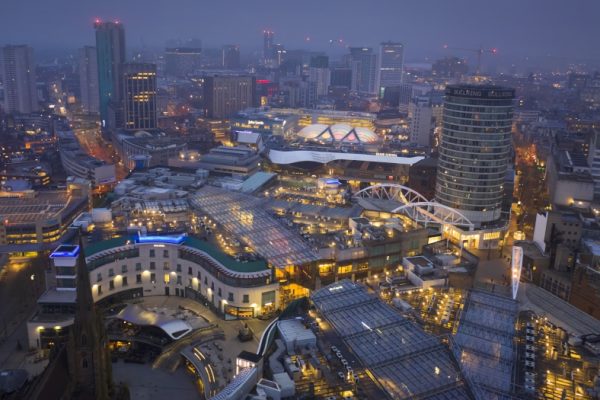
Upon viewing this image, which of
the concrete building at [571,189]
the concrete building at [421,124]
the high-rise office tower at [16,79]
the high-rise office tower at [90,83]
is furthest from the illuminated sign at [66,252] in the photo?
the high-rise office tower at [90,83]

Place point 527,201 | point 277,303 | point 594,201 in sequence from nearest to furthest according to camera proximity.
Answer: point 277,303, point 594,201, point 527,201

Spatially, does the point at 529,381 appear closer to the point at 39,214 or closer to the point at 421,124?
the point at 39,214

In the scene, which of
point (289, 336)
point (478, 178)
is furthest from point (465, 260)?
point (289, 336)

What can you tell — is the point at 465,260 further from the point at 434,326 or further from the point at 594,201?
the point at 594,201

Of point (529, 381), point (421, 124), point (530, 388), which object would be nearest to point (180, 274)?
point (529, 381)

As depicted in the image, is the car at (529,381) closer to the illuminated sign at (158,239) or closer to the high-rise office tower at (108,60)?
the illuminated sign at (158,239)
